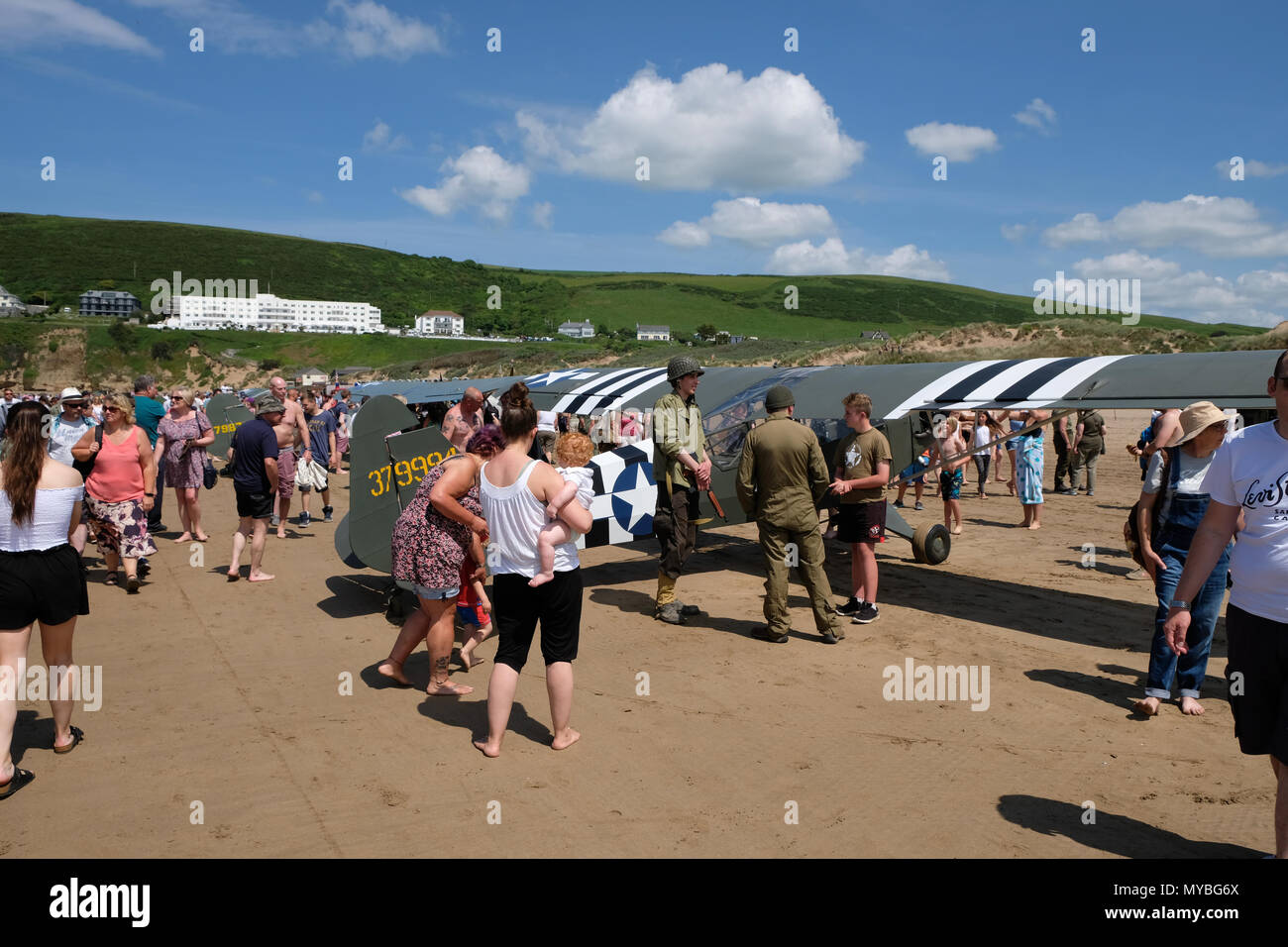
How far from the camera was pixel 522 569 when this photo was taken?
161 inches

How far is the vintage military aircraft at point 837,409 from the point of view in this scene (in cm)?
662

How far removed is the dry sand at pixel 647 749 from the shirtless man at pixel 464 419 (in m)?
1.68

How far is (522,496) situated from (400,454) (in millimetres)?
3016

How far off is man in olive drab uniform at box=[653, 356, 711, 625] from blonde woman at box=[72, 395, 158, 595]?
4.66 meters

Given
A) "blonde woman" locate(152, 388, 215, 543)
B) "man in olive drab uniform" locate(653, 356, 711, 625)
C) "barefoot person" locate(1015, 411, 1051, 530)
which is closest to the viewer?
"man in olive drab uniform" locate(653, 356, 711, 625)

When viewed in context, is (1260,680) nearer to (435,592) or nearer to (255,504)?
(435,592)

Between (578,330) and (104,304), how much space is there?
218 feet

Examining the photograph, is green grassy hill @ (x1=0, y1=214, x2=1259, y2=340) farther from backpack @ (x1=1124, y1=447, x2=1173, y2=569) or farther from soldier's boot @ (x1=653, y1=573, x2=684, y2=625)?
backpack @ (x1=1124, y1=447, x2=1173, y2=569)

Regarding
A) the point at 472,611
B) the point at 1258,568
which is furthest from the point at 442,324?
the point at 1258,568

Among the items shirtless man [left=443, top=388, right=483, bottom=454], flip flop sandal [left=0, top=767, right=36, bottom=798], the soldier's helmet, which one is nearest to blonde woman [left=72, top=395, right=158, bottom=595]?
shirtless man [left=443, top=388, right=483, bottom=454]

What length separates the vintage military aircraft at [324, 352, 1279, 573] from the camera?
21.7 feet

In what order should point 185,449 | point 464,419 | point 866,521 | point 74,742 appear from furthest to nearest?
point 185,449 → point 464,419 → point 866,521 → point 74,742

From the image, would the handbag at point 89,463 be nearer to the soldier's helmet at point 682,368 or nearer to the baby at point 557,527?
the soldier's helmet at point 682,368

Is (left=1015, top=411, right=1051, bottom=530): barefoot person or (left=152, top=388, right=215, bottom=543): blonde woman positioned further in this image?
(left=1015, top=411, right=1051, bottom=530): barefoot person
